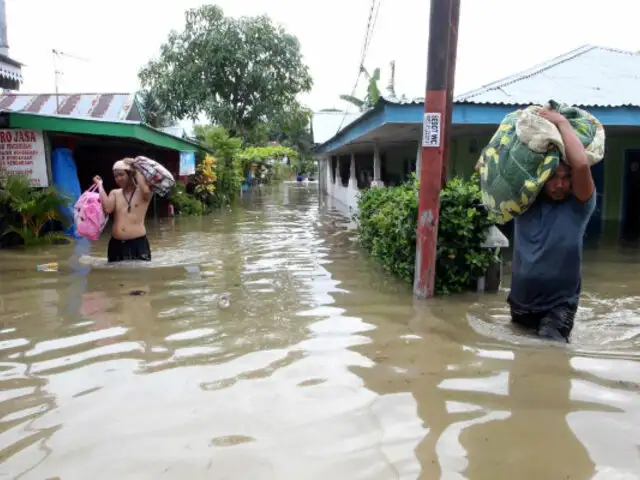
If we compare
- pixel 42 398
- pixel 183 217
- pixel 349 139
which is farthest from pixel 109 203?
pixel 183 217

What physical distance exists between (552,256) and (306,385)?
7.26 feet

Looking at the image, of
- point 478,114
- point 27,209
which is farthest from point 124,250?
point 478,114

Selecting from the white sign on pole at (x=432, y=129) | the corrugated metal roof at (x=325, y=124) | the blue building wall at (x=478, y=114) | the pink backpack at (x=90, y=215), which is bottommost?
the pink backpack at (x=90, y=215)

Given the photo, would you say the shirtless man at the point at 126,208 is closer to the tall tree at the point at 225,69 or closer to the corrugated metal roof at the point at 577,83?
the corrugated metal roof at the point at 577,83

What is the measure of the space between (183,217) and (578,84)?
39.1 ft

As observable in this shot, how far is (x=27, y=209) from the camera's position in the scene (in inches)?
392

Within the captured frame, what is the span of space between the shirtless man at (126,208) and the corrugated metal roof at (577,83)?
4.99m

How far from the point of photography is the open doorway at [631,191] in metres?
13.1

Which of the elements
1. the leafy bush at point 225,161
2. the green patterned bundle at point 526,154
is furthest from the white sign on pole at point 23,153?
the leafy bush at point 225,161

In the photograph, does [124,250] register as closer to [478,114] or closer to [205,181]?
[478,114]

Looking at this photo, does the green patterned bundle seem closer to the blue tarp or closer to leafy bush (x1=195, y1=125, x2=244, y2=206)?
the blue tarp

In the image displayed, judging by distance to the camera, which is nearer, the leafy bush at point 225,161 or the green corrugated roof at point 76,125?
the green corrugated roof at point 76,125

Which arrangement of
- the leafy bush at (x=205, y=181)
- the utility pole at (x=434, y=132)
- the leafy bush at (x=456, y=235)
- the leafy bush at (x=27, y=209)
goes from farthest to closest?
the leafy bush at (x=205, y=181), the leafy bush at (x=27, y=209), the leafy bush at (x=456, y=235), the utility pole at (x=434, y=132)

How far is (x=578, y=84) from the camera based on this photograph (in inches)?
383
